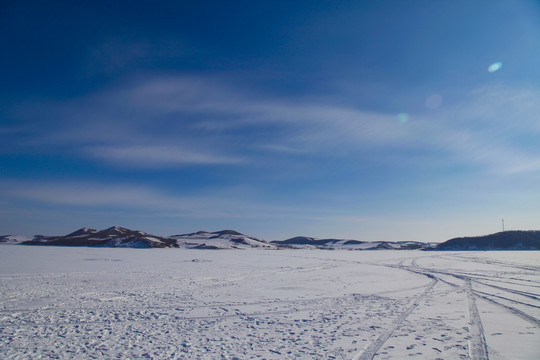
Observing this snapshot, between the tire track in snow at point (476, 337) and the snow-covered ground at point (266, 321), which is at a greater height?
the tire track in snow at point (476, 337)

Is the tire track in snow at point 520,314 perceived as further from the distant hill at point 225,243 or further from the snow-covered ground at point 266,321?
the distant hill at point 225,243

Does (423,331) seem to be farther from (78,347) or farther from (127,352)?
(78,347)

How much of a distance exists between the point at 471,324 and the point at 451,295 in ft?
16.7

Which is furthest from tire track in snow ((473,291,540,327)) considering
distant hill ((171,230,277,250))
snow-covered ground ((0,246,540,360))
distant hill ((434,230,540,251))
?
distant hill ((434,230,540,251))

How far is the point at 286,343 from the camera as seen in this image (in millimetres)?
7578

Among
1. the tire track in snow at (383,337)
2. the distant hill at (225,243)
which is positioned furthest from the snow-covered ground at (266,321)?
the distant hill at (225,243)

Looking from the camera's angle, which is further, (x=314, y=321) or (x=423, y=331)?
(x=314, y=321)

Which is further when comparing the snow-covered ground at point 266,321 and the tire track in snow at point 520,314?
the tire track in snow at point 520,314

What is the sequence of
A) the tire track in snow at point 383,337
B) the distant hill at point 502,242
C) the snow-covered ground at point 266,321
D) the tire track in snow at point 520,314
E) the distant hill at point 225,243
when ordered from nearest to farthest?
the tire track in snow at point 383,337, the snow-covered ground at point 266,321, the tire track in snow at point 520,314, the distant hill at point 225,243, the distant hill at point 502,242

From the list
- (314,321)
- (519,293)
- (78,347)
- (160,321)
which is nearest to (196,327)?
(160,321)

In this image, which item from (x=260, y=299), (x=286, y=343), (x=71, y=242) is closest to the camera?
(x=286, y=343)

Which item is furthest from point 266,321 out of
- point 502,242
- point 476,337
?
point 502,242

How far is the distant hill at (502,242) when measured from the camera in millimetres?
95931

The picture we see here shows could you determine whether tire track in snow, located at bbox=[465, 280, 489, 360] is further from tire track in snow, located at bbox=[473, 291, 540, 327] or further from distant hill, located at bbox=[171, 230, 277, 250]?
distant hill, located at bbox=[171, 230, 277, 250]
